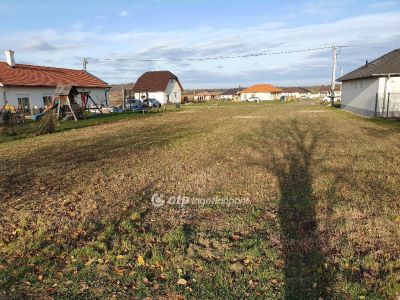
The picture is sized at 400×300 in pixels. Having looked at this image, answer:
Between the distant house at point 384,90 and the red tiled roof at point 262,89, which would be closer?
the distant house at point 384,90

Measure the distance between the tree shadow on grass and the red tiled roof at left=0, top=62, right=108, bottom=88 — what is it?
24.9 meters

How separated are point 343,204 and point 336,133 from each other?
979 cm

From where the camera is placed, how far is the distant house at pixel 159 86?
204ft

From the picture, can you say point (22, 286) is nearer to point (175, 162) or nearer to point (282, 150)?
point (175, 162)

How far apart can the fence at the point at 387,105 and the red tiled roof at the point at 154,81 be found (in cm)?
4338

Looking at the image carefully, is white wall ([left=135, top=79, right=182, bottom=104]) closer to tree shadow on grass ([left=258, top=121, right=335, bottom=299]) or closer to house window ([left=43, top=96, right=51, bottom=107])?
house window ([left=43, top=96, right=51, bottom=107])

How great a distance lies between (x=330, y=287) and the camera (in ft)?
12.0

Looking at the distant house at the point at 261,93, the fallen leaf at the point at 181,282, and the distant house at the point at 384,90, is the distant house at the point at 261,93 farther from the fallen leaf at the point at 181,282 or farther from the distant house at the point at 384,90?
the fallen leaf at the point at 181,282

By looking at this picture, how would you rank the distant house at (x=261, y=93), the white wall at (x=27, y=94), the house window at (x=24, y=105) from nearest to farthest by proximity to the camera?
the white wall at (x=27, y=94), the house window at (x=24, y=105), the distant house at (x=261, y=93)

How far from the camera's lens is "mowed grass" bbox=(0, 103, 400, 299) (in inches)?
149

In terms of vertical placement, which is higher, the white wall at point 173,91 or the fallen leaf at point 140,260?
the white wall at point 173,91

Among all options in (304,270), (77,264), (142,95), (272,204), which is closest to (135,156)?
(272,204)

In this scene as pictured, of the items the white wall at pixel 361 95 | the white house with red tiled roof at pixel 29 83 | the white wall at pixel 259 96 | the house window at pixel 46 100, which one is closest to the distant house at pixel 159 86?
the white house with red tiled roof at pixel 29 83

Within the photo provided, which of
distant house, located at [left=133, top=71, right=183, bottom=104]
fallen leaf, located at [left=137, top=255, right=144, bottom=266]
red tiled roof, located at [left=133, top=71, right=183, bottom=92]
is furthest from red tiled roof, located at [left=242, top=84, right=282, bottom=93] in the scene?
fallen leaf, located at [left=137, top=255, right=144, bottom=266]
